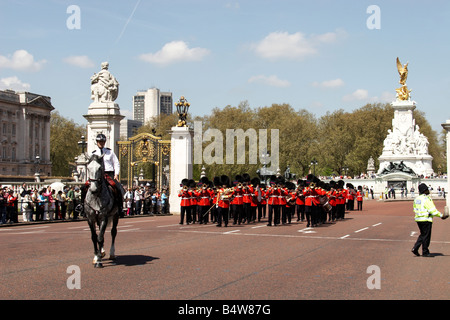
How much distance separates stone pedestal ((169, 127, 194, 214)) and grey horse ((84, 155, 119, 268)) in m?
17.5

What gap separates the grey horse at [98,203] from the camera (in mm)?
9867

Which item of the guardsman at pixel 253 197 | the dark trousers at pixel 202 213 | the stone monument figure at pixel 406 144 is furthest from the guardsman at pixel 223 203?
the stone monument figure at pixel 406 144

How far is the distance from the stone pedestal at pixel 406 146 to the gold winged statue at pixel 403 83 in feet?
3.75

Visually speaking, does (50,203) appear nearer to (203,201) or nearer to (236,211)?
Result: (203,201)

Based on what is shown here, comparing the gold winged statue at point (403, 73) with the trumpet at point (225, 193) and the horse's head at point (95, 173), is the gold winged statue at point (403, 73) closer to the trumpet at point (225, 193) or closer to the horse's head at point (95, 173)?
the trumpet at point (225, 193)

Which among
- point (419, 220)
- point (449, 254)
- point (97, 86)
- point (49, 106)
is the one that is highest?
point (49, 106)

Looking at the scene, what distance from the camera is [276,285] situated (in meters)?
8.34

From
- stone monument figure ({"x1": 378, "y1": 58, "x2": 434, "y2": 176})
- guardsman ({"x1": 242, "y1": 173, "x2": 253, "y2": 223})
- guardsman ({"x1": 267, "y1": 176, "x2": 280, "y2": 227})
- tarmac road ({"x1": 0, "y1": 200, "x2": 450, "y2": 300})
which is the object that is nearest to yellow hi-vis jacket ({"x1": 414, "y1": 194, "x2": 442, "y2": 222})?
tarmac road ({"x1": 0, "y1": 200, "x2": 450, "y2": 300})

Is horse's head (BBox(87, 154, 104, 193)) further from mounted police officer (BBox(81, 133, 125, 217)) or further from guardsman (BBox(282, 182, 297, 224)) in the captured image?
guardsman (BBox(282, 182, 297, 224))

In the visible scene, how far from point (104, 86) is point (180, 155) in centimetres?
496

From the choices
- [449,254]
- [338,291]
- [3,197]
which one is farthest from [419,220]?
[3,197]

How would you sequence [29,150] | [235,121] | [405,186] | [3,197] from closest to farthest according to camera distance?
[3,197], [405,186], [235,121], [29,150]
